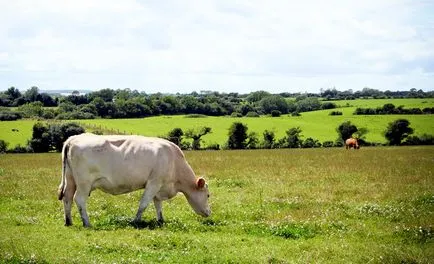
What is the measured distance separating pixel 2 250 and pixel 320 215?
9865 millimetres

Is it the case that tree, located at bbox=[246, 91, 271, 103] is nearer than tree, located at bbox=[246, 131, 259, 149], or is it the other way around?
tree, located at bbox=[246, 131, 259, 149]

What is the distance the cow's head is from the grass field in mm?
78113

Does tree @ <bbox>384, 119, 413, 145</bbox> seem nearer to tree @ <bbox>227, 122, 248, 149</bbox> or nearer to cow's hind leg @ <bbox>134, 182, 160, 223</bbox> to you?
tree @ <bbox>227, 122, 248, 149</bbox>

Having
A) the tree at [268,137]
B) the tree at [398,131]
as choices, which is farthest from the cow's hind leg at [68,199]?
the tree at [398,131]

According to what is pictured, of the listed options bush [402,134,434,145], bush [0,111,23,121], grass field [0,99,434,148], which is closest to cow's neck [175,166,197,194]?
grass field [0,99,434,148]

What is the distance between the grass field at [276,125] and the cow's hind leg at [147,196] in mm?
78440

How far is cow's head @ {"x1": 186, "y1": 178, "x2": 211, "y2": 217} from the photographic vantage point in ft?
52.1

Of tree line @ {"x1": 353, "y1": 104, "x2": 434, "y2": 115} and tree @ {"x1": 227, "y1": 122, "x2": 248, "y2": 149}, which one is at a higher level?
tree line @ {"x1": 353, "y1": 104, "x2": 434, "y2": 115}

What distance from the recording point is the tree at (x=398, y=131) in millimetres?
89500

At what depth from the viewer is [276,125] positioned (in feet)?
360

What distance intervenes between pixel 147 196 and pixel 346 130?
285 ft

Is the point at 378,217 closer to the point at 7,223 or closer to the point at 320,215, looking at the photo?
the point at 320,215

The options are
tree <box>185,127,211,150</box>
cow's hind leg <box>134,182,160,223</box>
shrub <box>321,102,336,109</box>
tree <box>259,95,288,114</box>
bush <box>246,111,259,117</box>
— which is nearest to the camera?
cow's hind leg <box>134,182,160,223</box>

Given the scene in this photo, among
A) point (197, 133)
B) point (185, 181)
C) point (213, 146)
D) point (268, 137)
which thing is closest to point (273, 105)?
point (268, 137)
